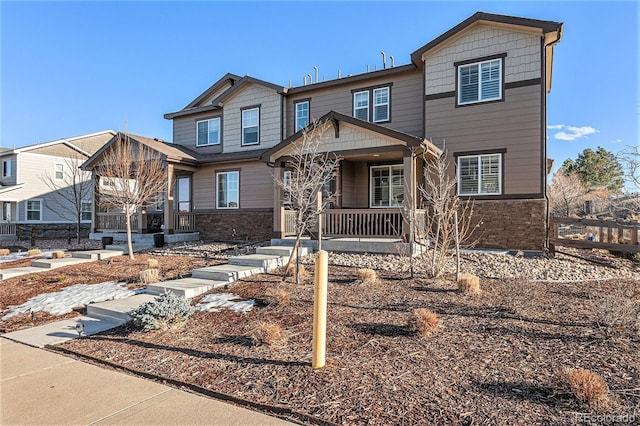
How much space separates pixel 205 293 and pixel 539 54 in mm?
12331

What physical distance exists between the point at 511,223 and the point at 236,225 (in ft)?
36.8

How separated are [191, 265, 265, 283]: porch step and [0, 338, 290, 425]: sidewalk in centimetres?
433

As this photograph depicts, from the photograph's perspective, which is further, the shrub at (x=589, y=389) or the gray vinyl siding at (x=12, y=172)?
the gray vinyl siding at (x=12, y=172)

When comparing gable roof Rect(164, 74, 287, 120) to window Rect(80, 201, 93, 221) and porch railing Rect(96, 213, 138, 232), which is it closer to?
porch railing Rect(96, 213, 138, 232)

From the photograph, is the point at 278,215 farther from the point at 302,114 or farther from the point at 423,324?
the point at 423,324

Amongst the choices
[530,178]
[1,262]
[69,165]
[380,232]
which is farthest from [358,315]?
[69,165]

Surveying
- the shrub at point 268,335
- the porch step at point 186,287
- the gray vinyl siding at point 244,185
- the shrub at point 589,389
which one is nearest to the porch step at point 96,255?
the gray vinyl siding at point 244,185

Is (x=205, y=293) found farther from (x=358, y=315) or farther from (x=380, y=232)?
(x=380, y=232)

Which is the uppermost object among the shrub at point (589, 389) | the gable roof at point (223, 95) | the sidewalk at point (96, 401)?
the gable roof at point (223, 95)

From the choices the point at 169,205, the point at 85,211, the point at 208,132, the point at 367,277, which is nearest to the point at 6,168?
the point at 85,211

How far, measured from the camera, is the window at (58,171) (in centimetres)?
2819

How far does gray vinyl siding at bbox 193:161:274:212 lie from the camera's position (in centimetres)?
1714

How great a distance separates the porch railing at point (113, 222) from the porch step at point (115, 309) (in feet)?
37.3

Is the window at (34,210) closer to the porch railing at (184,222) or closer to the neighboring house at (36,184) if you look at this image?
the neighboring house at (36,184)
